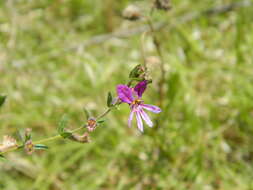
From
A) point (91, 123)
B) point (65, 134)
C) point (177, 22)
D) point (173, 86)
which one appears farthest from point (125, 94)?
point (177, 22)

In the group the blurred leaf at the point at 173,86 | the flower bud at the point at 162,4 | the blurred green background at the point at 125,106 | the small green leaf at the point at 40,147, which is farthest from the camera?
the blurred leaf at the point at 173,86

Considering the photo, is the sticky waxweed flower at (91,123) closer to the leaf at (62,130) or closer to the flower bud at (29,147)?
the leaf at (62,130)

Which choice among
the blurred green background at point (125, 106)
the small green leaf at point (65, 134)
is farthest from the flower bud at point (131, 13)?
the small green leaf at point (65, 134)

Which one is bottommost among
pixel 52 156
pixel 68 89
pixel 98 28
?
pixel 52 156

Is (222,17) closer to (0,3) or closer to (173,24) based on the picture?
(173,24)

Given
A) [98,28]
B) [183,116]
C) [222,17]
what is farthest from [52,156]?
[222,17]

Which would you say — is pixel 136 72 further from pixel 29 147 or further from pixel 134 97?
pixel 29 147

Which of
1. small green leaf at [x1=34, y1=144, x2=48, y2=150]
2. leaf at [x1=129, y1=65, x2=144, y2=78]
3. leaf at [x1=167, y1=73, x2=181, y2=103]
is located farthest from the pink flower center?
leaf at [x1=167, y1=73, x2=181, y2=103]
